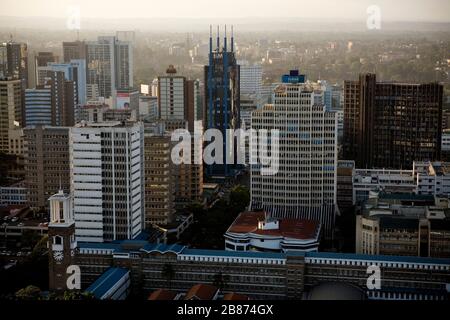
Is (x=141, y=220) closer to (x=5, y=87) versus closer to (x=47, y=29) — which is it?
(x=47, y=29)

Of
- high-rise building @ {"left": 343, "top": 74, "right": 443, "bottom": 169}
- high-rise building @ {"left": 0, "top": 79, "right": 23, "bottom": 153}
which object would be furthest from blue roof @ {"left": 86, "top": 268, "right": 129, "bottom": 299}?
high-rise building @ {"left": 0, "top": 79, "right": 23, "bottom": 153}

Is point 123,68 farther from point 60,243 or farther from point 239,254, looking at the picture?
point 60,243

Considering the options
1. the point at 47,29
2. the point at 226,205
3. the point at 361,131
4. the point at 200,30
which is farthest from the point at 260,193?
the point at 361,131

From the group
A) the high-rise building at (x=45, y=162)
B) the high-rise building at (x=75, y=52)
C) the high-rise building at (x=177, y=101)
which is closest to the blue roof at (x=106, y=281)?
the high-rise building at (x=45, y=162)

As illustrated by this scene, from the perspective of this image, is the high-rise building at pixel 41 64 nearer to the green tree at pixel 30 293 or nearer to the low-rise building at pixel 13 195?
the low-rise building at pixel 13 195

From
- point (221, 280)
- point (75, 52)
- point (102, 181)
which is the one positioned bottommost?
point (221, 280)

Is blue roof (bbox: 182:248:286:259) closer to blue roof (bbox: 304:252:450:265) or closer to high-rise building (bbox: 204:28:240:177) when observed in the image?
blue roof (bbox: 304:252:450:265)

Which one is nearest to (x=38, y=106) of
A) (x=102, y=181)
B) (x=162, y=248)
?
(x=102, y=181)
